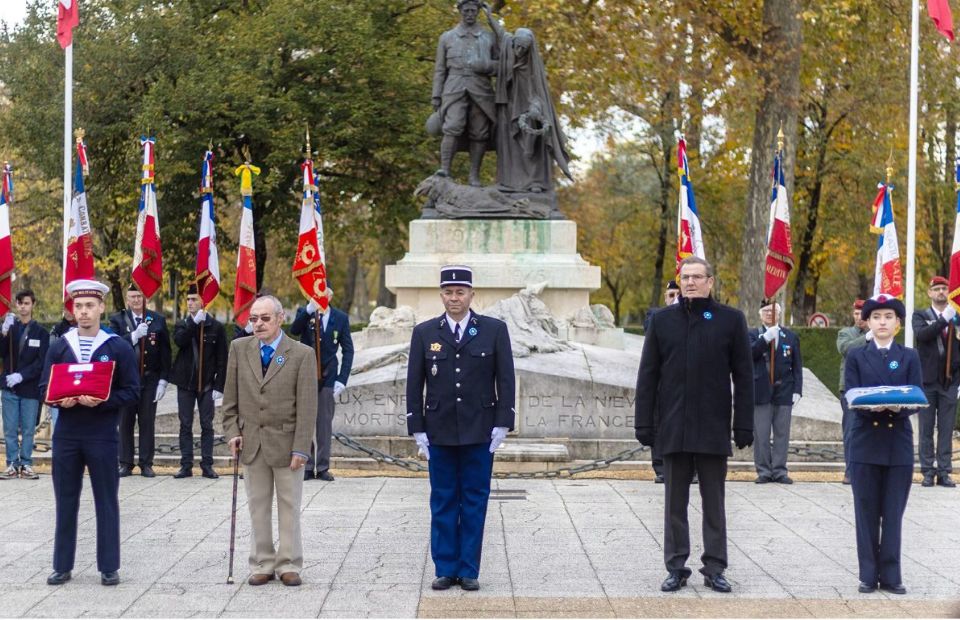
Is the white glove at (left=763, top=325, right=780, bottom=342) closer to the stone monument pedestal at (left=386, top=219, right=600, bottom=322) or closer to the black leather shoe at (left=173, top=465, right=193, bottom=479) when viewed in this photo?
the stone monument pedestal at (left=386, top=219, right=600, bottom=322)

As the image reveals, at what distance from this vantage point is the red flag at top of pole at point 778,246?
14742 millimetres

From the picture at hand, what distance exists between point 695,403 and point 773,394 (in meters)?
6.68

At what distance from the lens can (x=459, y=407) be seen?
325 inches

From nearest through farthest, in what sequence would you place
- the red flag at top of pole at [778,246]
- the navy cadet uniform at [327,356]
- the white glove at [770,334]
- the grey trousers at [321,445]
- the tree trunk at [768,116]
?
the grey trousers at [321,445] < the navy cadet uniform at [327,356] < the white glove at [770,334] < the red flag at top of pole at [778,246] < the tree trunk at [768,116]

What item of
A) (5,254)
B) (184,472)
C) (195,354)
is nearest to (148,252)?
(195,354)

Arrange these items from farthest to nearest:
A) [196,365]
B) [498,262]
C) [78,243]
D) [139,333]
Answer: [498,262]
[78,243]
[196,365]
[139,333]

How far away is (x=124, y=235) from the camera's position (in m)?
34.9

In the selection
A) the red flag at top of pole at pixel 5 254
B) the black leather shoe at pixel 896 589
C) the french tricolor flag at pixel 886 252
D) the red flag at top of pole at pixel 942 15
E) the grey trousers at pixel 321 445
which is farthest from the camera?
the red flag at top of pole at pixel 942 15

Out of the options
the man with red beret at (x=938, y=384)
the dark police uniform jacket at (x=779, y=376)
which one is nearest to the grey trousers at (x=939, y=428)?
the man with red beret at (x=938, y=384)

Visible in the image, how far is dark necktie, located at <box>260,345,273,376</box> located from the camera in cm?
839

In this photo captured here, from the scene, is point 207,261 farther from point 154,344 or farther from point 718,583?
point 718,583

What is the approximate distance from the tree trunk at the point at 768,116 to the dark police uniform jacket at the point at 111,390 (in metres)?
22.0

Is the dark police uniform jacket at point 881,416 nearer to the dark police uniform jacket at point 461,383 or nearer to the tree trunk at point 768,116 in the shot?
the dark police uniform jacket at point 461,383

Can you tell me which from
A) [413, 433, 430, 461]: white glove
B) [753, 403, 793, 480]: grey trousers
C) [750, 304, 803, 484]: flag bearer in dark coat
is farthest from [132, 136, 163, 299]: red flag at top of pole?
[413, 433, 430, 461]: white glove
